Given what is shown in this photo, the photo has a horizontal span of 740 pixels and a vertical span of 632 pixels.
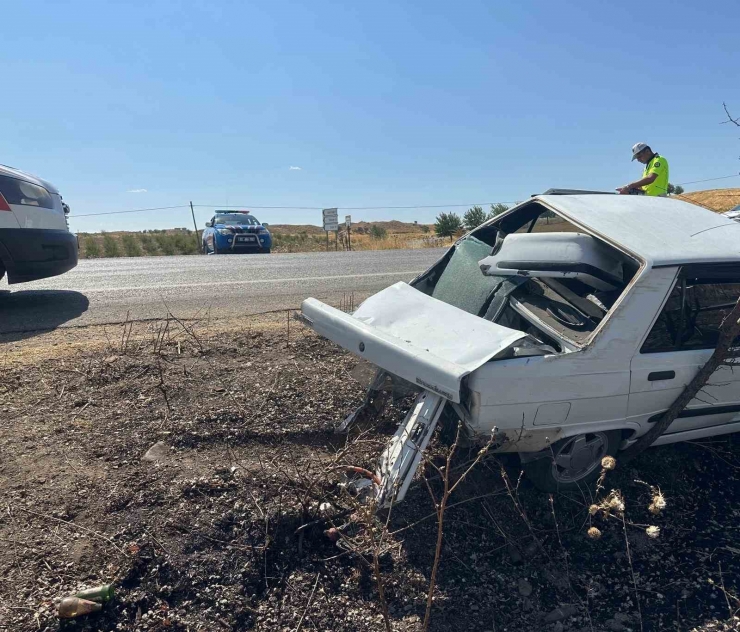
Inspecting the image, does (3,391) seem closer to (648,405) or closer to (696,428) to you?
(648,405)

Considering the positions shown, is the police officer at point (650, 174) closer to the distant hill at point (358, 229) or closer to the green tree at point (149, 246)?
the green tree at point (149, 246)

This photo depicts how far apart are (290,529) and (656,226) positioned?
291 centimetres

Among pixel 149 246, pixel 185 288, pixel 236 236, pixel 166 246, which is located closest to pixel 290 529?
pixel 185 288

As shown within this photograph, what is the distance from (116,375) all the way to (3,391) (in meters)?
0.78

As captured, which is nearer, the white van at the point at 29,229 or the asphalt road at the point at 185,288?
the white van at the point at 29,229

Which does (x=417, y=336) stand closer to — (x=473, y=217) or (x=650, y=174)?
(x=650, y=174)

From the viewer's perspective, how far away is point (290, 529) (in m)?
3.02

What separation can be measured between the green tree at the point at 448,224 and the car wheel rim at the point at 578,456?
26.0 m

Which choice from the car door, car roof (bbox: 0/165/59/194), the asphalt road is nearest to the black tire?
→ the car door

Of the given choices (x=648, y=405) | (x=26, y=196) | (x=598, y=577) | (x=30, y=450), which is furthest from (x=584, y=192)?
(x=26, y=196)

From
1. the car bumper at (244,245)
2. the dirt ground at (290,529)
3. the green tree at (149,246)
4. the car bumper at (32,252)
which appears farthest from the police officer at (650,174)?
the green tree at (149,246)

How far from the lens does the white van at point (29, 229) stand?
6277mm

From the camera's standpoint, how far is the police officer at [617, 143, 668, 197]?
7855 millimetres

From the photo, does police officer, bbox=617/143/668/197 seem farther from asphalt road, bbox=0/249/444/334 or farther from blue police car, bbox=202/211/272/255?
blue police car, bbox=202/211/272/255
